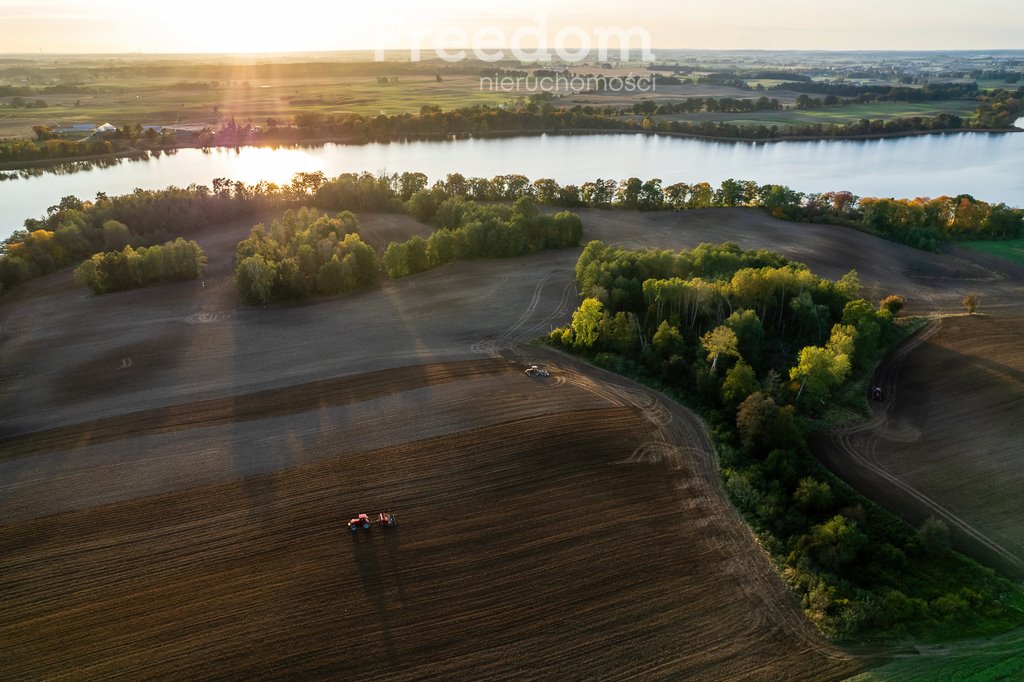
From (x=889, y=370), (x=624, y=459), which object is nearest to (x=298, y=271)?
(x=624, y=459)

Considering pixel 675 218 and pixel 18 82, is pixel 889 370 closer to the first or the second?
pixel 675 218

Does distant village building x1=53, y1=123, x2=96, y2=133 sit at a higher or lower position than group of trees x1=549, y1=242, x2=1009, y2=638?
higher

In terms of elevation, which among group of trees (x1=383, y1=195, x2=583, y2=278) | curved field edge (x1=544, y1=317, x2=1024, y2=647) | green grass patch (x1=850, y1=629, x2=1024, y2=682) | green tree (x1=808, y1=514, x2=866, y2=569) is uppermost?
group of trees (x1=383, y1=195, x2=583, y2=278)

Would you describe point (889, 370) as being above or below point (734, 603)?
above

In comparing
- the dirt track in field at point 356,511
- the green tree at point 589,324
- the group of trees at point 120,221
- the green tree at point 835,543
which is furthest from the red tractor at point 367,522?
the group of trees at point 120,221

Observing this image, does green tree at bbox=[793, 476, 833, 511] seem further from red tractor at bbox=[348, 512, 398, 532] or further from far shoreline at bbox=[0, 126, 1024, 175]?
far shoreline at bbox=[0, 126, 1024, 175]

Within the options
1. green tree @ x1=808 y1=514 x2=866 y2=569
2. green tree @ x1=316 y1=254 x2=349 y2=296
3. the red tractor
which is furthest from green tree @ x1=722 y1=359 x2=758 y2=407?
green tree @ x1=316 y1=254 x2=349 y2=296

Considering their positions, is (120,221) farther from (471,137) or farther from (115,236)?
(471,137)
